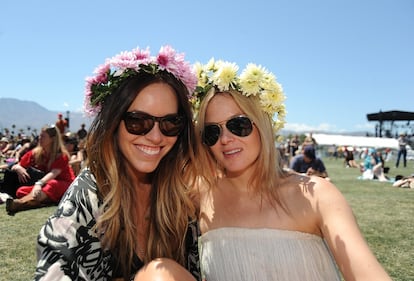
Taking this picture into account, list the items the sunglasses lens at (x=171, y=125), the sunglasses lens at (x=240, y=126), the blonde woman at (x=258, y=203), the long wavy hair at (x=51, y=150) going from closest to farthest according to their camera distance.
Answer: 1. the blonde woman at (x=258, y=203)
2. the sunglasses lens at (x=171, y=125)
3. the sunglasses lens at (x=240, y=126)
4. the long wavy hair at (x=51, y=150)

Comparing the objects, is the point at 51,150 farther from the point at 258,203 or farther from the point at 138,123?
the point at 258,203

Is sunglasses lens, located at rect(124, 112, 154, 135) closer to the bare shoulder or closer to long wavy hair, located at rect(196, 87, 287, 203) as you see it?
long wavy hair, located at rect(196, 87, 287, 203)

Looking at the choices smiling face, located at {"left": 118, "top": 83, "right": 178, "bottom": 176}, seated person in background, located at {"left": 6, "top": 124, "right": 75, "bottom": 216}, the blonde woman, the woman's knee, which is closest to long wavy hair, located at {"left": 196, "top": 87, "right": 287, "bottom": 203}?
the blonde woman

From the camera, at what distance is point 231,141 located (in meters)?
2.58

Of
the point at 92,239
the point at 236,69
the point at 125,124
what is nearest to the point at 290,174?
the point at 236,69

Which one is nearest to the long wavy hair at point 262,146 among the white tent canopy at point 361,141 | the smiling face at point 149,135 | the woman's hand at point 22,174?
the smiling face at point 149,135

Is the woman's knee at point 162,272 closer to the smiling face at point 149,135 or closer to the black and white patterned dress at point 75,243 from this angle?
the black and white patterned dress at point 75,243

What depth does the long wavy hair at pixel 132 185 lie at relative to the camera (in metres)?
2.31

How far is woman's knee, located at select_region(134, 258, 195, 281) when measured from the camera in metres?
2.12

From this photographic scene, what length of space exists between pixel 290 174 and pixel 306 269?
0.69 metres

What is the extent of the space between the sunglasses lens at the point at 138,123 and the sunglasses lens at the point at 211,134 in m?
0.46

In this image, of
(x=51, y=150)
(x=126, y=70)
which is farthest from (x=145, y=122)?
(x=51, y=150)

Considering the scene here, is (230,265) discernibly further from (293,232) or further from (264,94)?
(264,94)

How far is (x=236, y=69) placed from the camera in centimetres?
272
